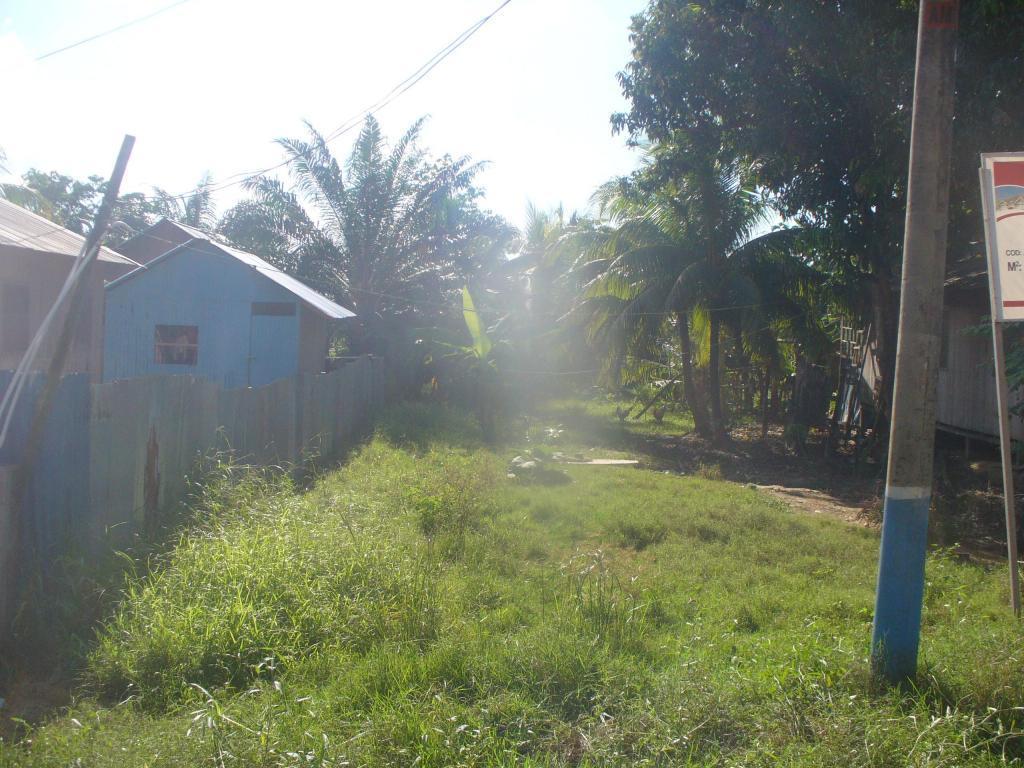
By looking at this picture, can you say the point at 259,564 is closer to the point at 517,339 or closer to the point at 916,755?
the point at 916,755

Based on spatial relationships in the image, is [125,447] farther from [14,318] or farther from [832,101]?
[832,101]

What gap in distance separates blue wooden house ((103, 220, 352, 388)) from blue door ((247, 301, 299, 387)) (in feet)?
0.07

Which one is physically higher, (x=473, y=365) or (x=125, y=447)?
(x=473, y=365)

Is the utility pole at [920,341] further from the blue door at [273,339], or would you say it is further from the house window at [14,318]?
the blue door at [273,339]

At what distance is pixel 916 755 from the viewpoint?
343 cm

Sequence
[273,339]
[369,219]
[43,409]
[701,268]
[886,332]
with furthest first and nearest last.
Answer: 1. [369,219]
2. [701,268]
3. [273,339]
4. [886,332]
5. [43,409]

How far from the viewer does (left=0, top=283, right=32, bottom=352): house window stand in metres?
13.4

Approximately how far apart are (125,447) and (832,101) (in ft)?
34.5

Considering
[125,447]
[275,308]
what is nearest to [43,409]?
[125,447]

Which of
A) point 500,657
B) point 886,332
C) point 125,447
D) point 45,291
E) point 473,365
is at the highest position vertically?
point 886,332

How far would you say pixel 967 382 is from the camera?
44.5ft

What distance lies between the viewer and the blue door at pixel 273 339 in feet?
55.8

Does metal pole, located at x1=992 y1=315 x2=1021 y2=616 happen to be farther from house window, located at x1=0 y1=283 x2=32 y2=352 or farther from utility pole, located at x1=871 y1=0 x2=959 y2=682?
house window, located at x1=0 y1=283 x2=32 y2=352

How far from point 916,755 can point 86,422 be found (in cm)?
574
